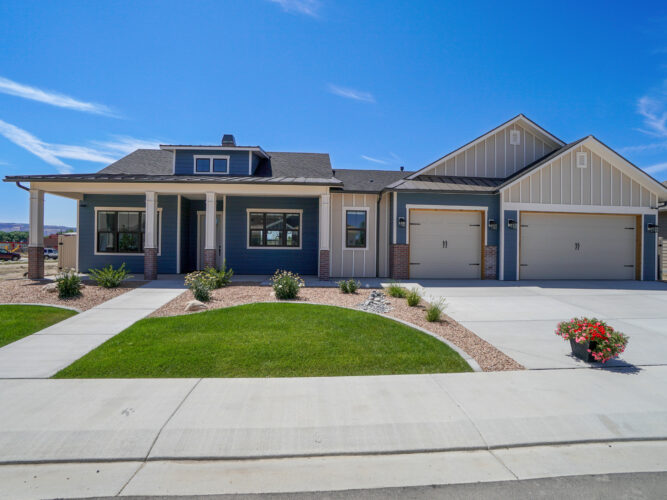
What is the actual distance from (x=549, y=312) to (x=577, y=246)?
727 cm

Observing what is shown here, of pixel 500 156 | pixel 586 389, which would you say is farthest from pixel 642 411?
pixel 500 156

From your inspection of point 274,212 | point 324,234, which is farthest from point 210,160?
point 324,234

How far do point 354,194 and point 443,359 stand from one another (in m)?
9.95

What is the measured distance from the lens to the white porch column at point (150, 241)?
500 inches

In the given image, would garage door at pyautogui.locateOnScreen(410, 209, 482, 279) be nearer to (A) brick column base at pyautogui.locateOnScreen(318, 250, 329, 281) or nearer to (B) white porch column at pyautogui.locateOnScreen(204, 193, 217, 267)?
(A) brick column base at pyautogui.locateOnScreen(318, 250, 329, 281)

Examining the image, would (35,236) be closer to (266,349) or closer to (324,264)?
(324,264)

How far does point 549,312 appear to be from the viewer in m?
8.85

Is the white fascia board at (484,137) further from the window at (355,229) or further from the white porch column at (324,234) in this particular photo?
the white porch column at (324,234)

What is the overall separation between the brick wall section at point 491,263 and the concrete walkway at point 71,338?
10853 mm

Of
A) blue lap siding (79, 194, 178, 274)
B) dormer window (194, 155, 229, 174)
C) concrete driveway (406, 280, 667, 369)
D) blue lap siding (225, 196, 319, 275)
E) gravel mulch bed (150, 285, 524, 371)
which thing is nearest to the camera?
gravel mulch bed (150, 285, 524, 371)

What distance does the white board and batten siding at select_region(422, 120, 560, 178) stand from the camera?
15.3 m

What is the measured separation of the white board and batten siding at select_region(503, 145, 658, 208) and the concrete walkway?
12.5 m

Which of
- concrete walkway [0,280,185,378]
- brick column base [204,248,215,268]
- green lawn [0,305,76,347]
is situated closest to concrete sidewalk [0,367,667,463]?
concrete walkway [0,280,185,378]

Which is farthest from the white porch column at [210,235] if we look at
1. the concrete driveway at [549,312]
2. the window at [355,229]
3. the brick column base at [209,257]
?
the concrete driveway at [549,312]
